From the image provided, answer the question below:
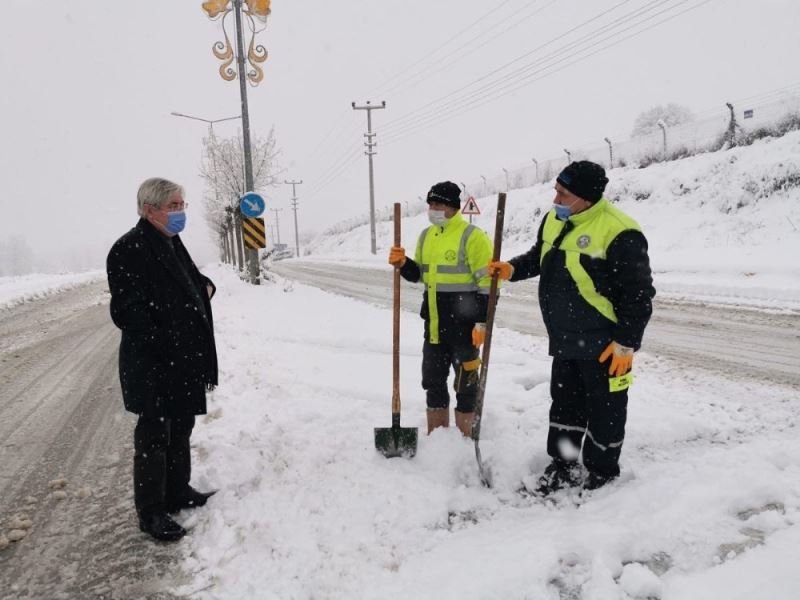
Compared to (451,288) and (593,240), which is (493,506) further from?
(593,240)

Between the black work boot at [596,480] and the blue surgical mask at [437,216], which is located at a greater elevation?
the blue surgical mask at [437,216]

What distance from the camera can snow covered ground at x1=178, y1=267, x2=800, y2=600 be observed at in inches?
83.8

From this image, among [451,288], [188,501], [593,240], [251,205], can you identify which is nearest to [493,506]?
[451,288]

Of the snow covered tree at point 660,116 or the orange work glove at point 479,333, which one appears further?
the snow covered tree at point 660,116

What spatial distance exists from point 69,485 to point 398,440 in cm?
220

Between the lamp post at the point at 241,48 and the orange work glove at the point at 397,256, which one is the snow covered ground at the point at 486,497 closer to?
the orange work glove at the point at 397,256

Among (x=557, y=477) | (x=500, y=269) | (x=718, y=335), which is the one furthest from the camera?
(x=718, y=335)

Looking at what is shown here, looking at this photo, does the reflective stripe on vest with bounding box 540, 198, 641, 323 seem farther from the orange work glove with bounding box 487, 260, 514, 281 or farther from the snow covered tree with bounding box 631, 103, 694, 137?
the snow covered tree with bounding box 631, 103, 694, 137

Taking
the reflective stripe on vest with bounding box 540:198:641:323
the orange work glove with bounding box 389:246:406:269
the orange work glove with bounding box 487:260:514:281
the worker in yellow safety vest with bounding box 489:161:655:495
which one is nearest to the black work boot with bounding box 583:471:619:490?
the worker in yellow safety vest with bounding box 489:161:655:495

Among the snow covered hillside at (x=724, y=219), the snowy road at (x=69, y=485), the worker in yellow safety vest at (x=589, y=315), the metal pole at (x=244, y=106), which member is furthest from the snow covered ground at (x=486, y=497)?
the metal pole at (x=244, y=106)

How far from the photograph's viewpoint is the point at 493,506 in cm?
275

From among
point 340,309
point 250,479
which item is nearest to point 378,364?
point 250,479

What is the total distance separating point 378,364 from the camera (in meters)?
5.88

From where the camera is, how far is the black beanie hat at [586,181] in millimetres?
2566
